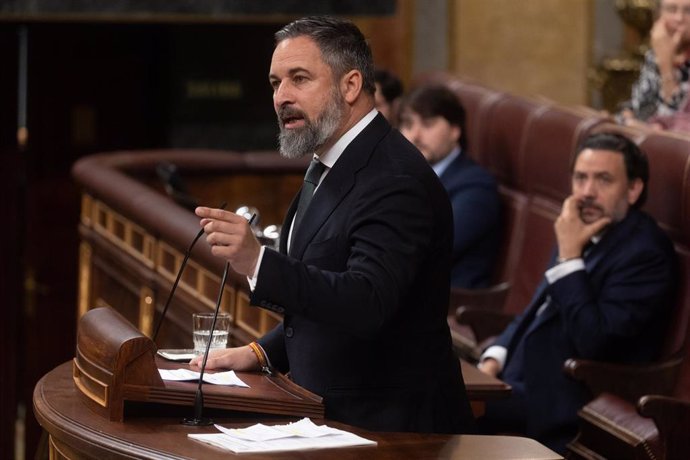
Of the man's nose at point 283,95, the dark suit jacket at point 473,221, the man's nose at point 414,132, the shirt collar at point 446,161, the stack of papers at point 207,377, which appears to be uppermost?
the man's nose at point 283,95

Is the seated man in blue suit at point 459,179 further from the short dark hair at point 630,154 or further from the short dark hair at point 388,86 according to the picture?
the short dark hair at point 630,154

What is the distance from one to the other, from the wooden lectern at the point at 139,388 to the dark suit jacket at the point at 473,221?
108 inches

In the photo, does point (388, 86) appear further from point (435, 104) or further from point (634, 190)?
point (634, 190)

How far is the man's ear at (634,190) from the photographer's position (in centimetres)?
437

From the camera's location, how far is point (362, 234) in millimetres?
2744

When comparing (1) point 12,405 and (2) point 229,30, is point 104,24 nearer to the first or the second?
Answer: (2) point 229,30

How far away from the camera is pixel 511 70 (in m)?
8.27

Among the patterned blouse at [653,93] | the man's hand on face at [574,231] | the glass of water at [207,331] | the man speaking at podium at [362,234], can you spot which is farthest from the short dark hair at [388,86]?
the man speaking at podium at [362,234]

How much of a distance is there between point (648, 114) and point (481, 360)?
5.69 feet

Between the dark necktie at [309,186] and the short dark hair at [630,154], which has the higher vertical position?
the dark necktie at [309,186]

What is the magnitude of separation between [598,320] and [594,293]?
13cm

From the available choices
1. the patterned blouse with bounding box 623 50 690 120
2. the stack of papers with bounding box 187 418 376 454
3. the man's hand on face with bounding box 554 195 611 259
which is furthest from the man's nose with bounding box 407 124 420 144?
the stack of papers with bounding box 187 418 376 454

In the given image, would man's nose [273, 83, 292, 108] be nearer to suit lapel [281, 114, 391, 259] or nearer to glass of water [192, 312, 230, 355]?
suit lapel [281, 114, 391, 259]

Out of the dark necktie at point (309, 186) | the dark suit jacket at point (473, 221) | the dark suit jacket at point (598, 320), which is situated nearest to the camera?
the dark necktie at point (309, 186)
